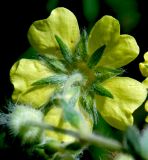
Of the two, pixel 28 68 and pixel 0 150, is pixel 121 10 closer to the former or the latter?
pixel 28 68

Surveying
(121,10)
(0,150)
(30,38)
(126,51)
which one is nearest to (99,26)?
(126,51)

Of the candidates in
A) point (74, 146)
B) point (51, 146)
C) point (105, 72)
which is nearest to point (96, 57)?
point (105, 72)

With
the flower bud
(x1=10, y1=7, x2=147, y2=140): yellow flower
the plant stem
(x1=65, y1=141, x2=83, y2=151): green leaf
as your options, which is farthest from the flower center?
the plant stem

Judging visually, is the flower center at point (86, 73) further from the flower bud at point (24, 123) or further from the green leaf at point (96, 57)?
the flower bud at point (24, 123)

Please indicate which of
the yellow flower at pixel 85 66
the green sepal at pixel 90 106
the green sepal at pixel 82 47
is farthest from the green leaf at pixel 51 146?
the green sepal at pixel 82 47

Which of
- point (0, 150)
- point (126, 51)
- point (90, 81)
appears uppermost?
point (126, 51)

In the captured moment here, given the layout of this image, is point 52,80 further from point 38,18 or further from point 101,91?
point 38,18
